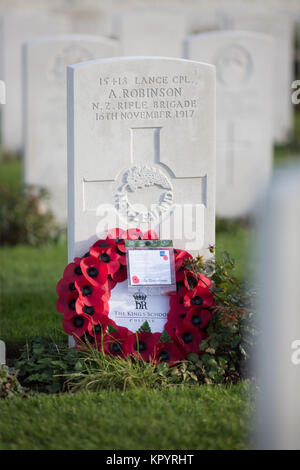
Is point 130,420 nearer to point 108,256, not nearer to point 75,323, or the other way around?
point 75,323

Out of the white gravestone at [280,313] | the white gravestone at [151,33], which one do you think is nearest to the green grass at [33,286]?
the white gravestone at [280,313]

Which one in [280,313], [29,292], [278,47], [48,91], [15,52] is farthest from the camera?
[278,47]

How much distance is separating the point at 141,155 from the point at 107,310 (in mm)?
858

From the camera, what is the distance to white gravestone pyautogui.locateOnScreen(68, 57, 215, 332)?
3.68 m

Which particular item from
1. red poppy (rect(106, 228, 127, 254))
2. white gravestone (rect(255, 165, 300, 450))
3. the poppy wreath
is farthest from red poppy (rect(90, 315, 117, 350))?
white gravestone (rect(255, 165, 300, 450))

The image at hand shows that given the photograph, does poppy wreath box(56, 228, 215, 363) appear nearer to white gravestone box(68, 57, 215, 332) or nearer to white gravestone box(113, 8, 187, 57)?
white gravestone box(68, 57, 215, 332)

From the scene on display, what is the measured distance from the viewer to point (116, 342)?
355cm

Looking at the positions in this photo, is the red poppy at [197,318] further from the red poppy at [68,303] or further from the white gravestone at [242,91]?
the white gravestone at [242,91]

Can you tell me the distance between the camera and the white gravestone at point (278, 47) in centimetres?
1452

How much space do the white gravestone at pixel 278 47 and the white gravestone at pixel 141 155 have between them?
37.2 feet

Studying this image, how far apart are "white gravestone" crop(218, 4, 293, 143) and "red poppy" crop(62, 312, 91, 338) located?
38.8ft

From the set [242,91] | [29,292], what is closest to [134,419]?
[29,292]

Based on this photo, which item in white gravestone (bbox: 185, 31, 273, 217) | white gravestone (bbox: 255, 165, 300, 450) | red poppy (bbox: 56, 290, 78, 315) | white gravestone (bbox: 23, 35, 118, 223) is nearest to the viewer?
white gravestone (bbox: 255, 165, 300, 450)

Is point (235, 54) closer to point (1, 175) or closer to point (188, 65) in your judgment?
point (188, 65)
